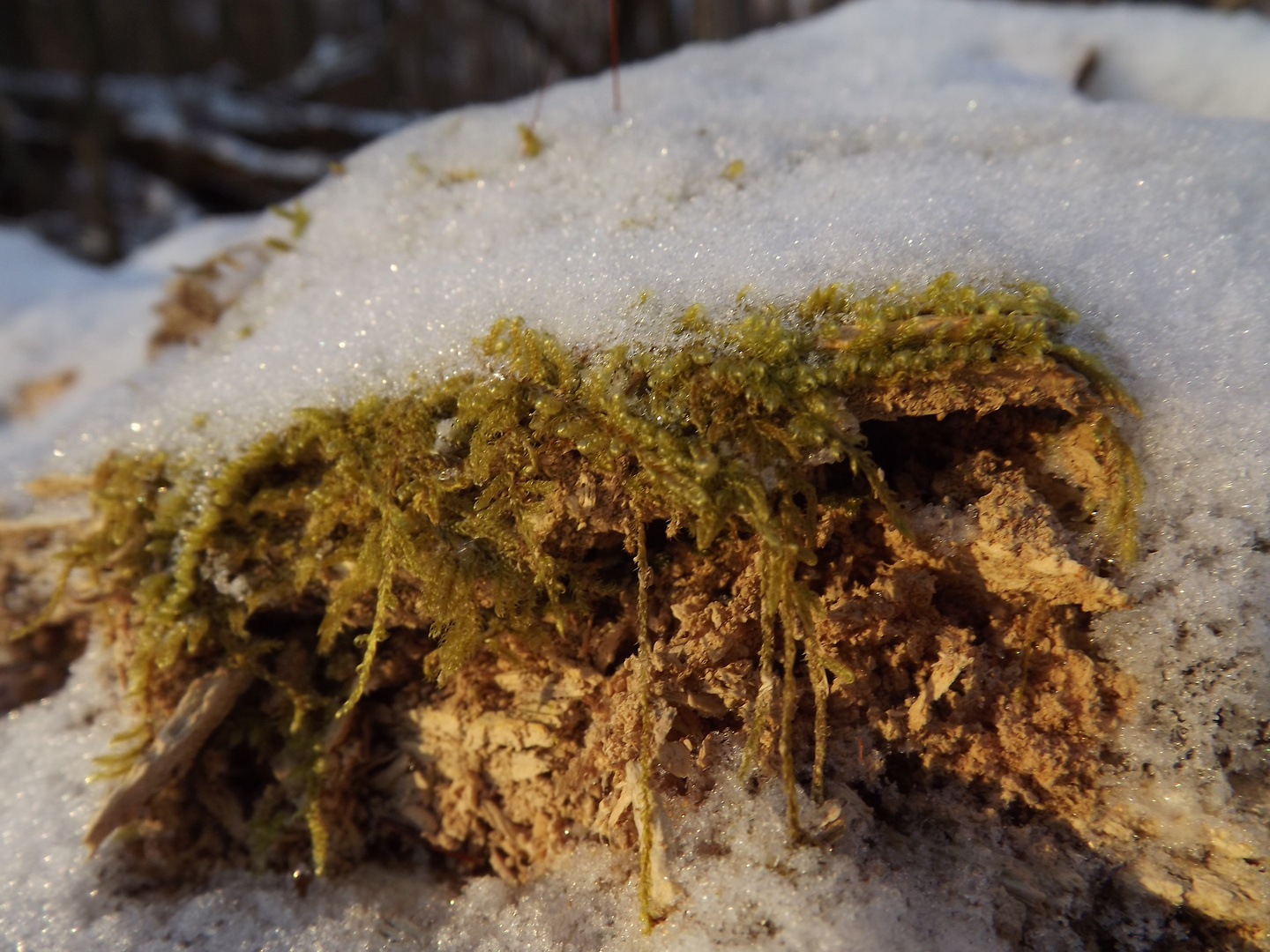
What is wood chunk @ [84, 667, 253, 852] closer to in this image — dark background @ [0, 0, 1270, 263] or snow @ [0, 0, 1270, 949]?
snow @ [0, 0, 1270, 949]

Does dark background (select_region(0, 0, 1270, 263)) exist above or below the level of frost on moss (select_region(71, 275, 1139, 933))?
above

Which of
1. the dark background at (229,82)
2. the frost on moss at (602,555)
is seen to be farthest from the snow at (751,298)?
the dark background at (229,82)

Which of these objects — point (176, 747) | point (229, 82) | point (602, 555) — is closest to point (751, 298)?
point (602, 555)

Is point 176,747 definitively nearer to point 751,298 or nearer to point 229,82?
point 751,298

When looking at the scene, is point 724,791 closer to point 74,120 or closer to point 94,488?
point 94,488

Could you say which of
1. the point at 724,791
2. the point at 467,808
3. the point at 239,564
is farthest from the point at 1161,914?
the point at 239,564

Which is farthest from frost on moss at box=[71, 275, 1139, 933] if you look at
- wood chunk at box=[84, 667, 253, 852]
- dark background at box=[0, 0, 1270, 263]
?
dark background at box=[0, 0, 1270, 263]
